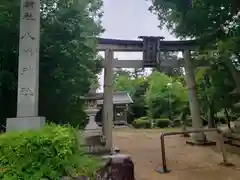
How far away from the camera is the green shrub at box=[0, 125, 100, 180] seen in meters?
2.97

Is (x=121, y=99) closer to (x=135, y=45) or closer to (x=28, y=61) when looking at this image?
(x=135, y=45)

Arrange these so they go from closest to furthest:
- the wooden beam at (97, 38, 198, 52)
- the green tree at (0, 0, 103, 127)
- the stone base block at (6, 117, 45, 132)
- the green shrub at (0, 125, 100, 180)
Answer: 1. the green shrub at (0, 125, 100, 180)
2. the stone base block at (6, 117, 45, 132)
3. the green tree at (0, 0, 103, 127)
4. the wooden beam at (97, 38, 198, 52)

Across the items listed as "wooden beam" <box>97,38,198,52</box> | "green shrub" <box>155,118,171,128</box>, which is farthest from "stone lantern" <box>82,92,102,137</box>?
"green shrub" <box>155,118,171,128</box>

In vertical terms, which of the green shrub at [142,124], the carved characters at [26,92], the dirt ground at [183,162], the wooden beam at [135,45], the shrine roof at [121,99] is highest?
the wooden beam at [135,45]

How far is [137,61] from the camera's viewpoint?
409 inches

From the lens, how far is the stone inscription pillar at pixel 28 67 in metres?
5.14

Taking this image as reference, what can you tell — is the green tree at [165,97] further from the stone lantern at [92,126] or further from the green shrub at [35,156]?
the green shrub at [35,156]

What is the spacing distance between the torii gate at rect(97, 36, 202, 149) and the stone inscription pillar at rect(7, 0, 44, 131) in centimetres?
397

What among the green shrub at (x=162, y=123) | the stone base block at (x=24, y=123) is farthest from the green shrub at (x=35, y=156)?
the green shrub at (x=162, y=123)

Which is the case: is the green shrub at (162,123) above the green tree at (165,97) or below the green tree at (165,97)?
below

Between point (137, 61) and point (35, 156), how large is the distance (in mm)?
7738

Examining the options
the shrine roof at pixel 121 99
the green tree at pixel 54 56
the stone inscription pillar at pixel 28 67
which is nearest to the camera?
the stone inscription pillar at pixel 28 67

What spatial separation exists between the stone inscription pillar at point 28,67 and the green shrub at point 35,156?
74.0 inches

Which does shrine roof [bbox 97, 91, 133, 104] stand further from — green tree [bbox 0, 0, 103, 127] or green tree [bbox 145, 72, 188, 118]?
green tree [bbox 0, 0, 103, 127]
